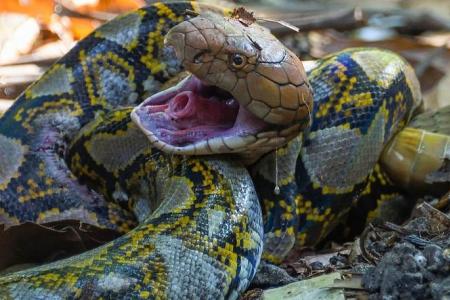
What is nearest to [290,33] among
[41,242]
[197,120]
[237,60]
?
[197,120]

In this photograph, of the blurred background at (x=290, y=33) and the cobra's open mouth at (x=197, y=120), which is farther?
the blurred background at (x=290, y=33)

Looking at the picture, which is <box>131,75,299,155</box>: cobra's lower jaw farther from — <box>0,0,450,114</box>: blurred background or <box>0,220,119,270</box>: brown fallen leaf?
<box>0,0,450,114</box>: blurred background

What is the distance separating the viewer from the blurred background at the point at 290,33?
7.56 meters

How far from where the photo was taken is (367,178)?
5305 mm

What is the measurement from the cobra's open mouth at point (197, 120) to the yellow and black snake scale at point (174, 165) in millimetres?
151

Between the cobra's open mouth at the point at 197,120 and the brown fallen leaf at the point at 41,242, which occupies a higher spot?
the cobra's open mouth at the point at 197,120

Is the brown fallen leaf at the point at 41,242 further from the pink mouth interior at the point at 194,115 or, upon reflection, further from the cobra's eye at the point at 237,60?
the cobra's eye at the point at 237,60

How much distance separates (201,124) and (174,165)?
0.30 metres

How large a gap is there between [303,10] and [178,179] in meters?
5.63

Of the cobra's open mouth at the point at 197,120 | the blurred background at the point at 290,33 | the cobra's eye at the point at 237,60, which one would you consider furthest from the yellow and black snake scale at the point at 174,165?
the blurred background at the point at 290,33

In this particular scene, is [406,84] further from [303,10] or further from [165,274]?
[303,10]

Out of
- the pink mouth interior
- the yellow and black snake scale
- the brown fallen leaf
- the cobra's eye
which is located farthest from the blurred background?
the cobra's eye

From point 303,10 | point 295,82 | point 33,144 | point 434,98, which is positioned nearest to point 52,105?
point 33,144

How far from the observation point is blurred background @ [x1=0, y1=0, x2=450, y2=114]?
7.56m
